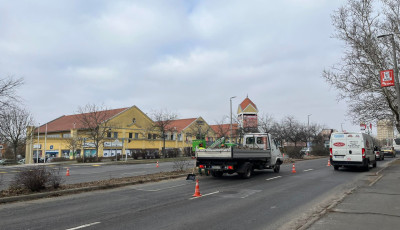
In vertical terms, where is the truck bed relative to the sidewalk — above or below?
above

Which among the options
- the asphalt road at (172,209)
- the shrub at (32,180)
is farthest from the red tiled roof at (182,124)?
the asphalt road at (172,209)

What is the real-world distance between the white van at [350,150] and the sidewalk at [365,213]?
9.33 metres

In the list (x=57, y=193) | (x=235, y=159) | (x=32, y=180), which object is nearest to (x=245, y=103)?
(x=235, y=159)

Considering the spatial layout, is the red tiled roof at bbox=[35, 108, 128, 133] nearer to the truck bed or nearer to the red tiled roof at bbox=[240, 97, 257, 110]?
the red tiled roof at bbox=[240, 97, 257, 110]

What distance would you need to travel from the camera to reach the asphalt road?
661 cm

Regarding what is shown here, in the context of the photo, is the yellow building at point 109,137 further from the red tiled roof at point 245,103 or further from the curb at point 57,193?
the curb at point 57,193

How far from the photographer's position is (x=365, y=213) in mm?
7078

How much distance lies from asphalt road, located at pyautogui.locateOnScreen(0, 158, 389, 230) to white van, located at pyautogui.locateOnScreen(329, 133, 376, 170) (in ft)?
28.5

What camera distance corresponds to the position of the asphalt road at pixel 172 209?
21.7 ft

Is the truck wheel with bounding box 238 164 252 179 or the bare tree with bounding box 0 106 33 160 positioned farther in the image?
the bare tree with bounding box 0 106 33 160

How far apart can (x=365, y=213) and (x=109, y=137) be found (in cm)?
5339

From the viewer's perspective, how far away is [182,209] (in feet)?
26.5

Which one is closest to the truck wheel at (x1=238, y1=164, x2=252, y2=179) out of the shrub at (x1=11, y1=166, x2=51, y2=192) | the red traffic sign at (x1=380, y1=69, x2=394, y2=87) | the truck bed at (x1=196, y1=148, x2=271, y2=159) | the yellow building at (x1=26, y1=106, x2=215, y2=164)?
the truck bed at (x1=196, y1=148, x2=271, y2=159)

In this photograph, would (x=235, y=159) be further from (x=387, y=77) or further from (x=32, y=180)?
(x=387, y=77)
